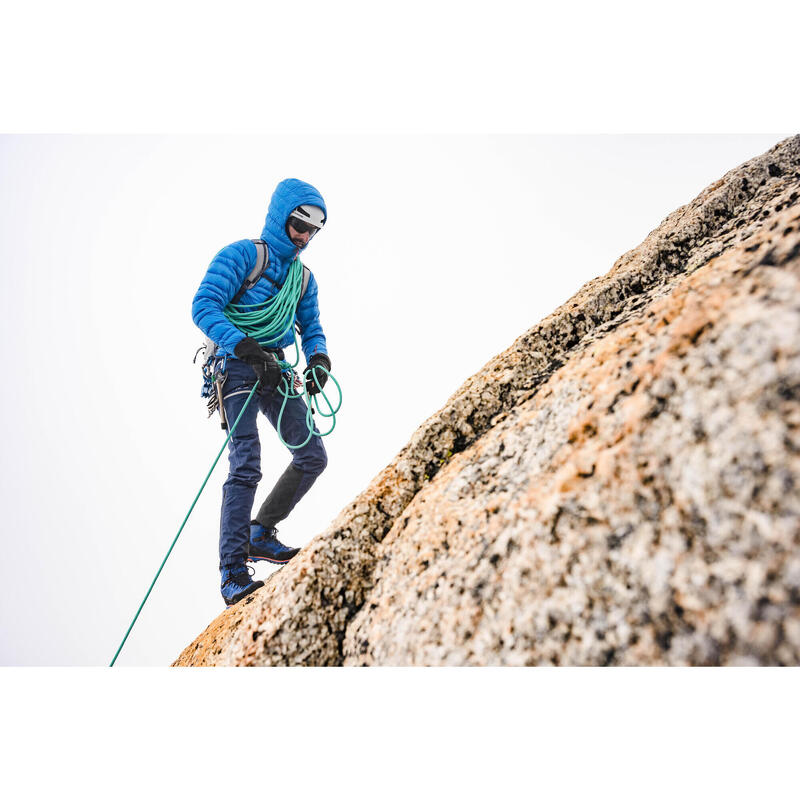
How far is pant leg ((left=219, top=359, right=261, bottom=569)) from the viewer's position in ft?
11.3

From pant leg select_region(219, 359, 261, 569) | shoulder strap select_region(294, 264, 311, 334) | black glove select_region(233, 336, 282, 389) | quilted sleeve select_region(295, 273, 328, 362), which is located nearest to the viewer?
pant leg select_region(219, 359, 261, 569)

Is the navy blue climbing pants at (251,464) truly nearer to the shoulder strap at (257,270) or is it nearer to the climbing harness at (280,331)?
the climbing harness at (280,331)

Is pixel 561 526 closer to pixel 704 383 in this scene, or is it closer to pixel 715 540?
pixel 715 540

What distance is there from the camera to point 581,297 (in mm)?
3021

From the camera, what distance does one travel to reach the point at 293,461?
413 cm

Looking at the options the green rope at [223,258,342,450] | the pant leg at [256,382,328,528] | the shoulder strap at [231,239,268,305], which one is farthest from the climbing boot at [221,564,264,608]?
the shoulder strap at [231,239,268,305]

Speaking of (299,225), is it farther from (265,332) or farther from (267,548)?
(267,548)

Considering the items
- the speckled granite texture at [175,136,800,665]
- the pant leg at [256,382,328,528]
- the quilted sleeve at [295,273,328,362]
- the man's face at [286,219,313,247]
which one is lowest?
the speckled granite texture at [175,136,800,665]

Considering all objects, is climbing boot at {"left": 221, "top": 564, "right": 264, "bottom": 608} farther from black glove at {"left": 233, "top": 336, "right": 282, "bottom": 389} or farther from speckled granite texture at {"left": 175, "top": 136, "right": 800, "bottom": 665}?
black glove at {"left": 233, "top": 336, "right": 282, "bottom": 389}

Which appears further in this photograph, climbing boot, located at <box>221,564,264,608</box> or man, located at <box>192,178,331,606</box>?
man, located at <box>192,178,331,606</box>

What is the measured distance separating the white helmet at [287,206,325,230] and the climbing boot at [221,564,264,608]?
9.50ft

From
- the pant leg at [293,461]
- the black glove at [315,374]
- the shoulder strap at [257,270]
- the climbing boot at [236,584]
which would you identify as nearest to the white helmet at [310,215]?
the shoulder strap at [257,270]

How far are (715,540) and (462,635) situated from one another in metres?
0.83

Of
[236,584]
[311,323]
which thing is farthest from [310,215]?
[236,584]
